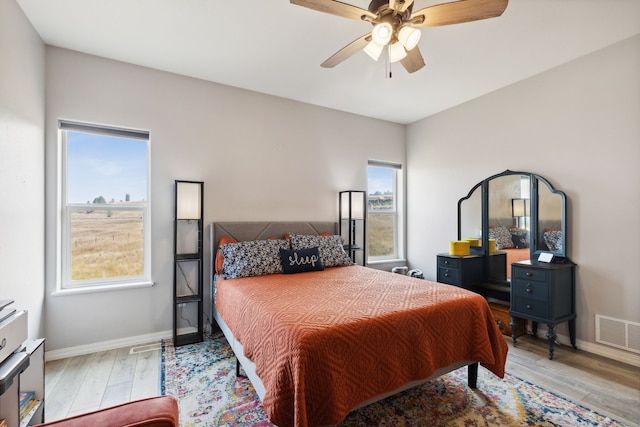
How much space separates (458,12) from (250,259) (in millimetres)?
2510

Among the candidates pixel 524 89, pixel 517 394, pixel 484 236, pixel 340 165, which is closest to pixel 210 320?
pixel 340 165

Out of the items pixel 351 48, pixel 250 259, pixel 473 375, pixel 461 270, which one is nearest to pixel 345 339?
pixel 473 375

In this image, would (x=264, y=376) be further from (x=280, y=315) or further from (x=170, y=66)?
(x=170, y=66)

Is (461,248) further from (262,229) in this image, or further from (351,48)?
(351,48)

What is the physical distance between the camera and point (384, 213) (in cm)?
474

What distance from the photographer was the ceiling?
7.13ft

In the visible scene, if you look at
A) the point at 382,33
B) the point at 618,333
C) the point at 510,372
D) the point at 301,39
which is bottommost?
the point at 510,372

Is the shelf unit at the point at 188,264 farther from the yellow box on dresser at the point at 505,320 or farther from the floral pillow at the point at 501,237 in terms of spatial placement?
Answer: the floral pillow at the point at 501,237

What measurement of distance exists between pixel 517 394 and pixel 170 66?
4.15 m

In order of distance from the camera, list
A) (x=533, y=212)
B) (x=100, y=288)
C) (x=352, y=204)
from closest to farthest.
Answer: (x=100, y=288)
(x=533, y=212)
(x=352, y=204)

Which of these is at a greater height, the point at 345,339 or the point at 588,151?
the point at 588,151

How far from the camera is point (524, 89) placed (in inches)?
129

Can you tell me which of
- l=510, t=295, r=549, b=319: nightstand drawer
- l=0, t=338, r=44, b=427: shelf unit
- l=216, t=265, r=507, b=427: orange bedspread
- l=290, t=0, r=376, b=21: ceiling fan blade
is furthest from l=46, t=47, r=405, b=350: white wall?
l=510, t=295, r=549, b=319: nightstand drawer

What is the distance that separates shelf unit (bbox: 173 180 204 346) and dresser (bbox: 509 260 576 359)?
3.17 m
